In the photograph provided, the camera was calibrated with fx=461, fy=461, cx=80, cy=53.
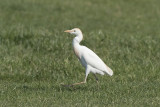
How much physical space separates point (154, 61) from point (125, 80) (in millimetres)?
2400

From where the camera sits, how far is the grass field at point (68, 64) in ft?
33.6

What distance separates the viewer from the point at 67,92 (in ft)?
35.9

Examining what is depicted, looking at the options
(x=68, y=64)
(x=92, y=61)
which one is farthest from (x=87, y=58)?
(x=68, y=64)

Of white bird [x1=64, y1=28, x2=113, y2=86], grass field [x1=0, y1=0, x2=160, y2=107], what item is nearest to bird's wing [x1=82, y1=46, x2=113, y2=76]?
white bird [x1=64, y1=28, x2=113, y2=86]

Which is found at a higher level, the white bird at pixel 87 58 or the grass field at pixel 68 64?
the white bird at pixel 87 58

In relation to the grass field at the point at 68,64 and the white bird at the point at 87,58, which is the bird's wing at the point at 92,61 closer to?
the white bird at the point at 87,58

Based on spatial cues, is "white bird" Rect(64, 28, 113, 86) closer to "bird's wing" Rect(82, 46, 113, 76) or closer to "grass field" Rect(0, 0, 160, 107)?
"bird's wing" Rect(82, 46, 113, 76)

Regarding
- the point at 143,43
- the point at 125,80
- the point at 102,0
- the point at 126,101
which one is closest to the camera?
the point at 126,101

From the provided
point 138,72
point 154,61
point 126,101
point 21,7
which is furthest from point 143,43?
point 21,7

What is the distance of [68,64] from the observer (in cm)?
1362

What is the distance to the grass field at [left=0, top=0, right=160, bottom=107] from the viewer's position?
1024cm

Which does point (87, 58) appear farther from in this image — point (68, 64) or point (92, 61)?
point (68, 64)

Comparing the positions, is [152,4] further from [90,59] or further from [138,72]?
[90,59]

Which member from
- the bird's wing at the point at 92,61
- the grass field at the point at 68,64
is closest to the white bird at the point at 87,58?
the bird's wing at the point at 92,61
